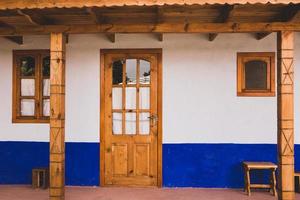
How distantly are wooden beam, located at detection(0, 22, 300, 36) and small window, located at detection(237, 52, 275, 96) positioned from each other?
5.74ft

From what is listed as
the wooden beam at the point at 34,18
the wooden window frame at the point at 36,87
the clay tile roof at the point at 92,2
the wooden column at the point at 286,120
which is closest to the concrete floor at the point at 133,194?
the wooden column at the point at 286,120

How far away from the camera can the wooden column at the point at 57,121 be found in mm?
5559

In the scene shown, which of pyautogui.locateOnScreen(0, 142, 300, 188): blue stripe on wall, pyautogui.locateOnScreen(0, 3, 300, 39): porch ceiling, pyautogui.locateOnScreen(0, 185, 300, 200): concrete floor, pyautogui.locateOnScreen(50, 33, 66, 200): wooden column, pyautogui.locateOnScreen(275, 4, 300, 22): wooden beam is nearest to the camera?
pyautogui.locateOnScreen(275, 4, 300, 22): wooden beam

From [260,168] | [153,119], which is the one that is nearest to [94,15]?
[153,119]

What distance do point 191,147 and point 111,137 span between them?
151 cm

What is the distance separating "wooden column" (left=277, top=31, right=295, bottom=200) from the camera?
210 inches

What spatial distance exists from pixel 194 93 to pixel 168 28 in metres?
1.99

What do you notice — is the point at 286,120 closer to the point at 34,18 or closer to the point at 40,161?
the point at 34,18

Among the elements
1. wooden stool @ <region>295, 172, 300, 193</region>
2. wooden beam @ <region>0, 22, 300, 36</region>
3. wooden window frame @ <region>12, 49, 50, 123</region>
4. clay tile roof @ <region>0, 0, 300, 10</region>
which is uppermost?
clay tile roof @ <region>0, 0, 300, 10</region>

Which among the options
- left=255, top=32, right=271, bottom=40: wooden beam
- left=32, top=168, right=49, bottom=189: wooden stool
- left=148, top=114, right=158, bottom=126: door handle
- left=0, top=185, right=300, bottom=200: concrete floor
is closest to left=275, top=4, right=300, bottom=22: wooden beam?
left=255, top=32, right=271, bottom=40: wooden beam

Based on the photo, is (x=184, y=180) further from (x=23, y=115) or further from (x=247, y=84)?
(x=23, y=115)

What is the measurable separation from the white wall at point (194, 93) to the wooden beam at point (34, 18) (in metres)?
1.79

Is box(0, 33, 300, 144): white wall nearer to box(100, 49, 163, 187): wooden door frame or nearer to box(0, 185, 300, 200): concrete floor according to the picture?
box(100, 49, 163, 187): wooden door frame

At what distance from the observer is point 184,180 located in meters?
7.17
